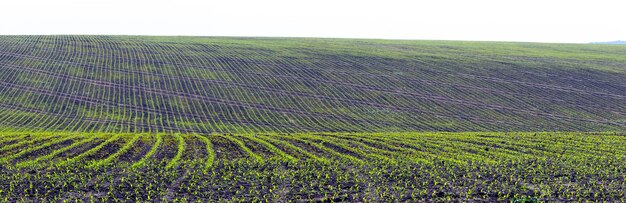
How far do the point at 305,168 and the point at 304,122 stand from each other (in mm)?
17995

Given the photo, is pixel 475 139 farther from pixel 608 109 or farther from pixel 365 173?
pixel 608 109

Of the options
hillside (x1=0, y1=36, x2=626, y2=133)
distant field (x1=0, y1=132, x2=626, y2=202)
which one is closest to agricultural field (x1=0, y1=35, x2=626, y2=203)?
distant field (x1=0, y1=132, x2=626, y2=202)

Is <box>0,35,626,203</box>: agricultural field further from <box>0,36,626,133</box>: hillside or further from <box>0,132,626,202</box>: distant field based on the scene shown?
Result: <box>0,36,626,133</box>: hillside

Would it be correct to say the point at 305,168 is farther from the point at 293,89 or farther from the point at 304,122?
the point at 293,89

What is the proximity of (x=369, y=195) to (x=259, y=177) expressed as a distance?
385 cm

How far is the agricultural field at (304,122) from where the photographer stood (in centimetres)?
1861

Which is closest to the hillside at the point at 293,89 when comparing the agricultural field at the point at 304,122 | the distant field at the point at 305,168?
the agricultural field at the point at 304,122

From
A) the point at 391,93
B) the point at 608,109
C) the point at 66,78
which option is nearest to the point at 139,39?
the point at 66,78

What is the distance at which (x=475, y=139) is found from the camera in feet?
94.4

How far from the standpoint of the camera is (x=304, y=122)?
38938 millimetres

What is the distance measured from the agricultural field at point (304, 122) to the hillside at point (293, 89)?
200mm

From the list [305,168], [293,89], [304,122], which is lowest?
[304,122]

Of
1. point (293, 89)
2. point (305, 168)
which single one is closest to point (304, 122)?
point (293, 89)

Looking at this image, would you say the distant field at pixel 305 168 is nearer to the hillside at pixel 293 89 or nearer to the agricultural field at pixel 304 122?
the agricultural field at pixel 304 122
